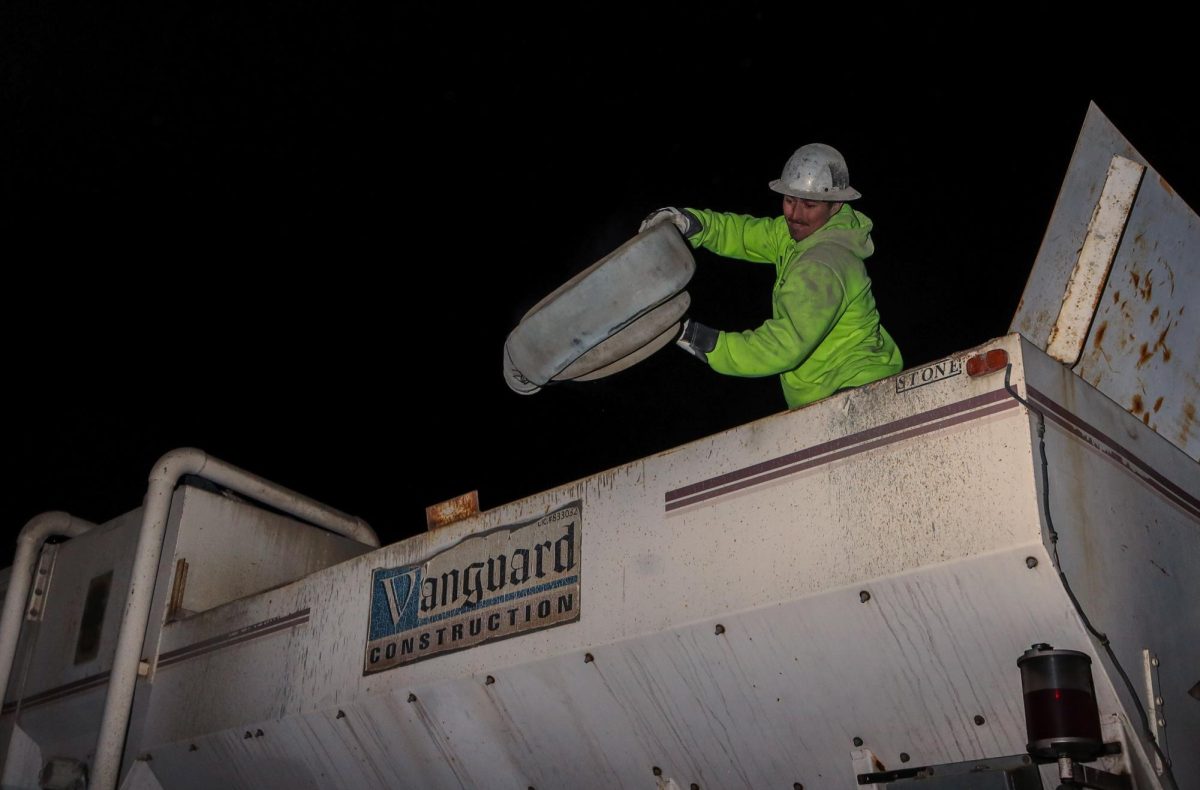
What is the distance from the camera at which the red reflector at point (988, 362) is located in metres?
3.44

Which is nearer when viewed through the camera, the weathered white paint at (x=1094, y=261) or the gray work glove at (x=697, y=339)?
the weathered white paint at (x=1094, y=261)

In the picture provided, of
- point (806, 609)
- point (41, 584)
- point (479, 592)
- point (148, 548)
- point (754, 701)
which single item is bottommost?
point (754, 701)

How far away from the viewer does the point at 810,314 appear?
14.0ft

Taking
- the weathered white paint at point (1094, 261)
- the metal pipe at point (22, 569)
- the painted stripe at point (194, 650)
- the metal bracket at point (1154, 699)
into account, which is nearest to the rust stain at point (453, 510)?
the painted stripe at point (194, 650)

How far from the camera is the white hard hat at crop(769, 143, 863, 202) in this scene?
4.79 metres

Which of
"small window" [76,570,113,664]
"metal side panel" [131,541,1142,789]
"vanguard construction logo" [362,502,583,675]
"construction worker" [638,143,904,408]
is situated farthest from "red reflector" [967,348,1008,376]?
"small window" [76,570,113,664]

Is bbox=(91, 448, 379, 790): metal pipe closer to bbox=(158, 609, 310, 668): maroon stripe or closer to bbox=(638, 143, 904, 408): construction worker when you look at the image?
bbox=(158, 609, 310, 668): maroon stripe

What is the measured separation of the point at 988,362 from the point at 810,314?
91 cm

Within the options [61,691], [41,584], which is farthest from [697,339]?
[41,584]

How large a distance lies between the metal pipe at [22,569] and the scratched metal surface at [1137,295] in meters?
5.71

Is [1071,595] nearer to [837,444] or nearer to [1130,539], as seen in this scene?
[1130,539]

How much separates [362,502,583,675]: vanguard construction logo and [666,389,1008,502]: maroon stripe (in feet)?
1.72

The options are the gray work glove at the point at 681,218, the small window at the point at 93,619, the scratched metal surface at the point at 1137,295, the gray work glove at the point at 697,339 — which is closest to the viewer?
the scratched metal surface at the point at 1137,295

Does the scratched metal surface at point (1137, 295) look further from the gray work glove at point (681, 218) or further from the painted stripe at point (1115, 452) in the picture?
the gray work glove at point (681, 218)
